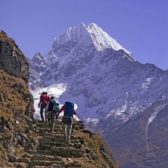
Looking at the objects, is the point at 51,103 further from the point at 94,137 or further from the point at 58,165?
the point at 58,165

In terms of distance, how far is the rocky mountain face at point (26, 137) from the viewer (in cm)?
2375

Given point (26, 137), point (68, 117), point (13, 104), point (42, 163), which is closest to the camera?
point (42, 163)

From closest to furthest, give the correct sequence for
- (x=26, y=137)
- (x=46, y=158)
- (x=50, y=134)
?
(x=46, y=158) → (x=26, y=137) → (x=50, y=134)

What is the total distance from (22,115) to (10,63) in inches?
257

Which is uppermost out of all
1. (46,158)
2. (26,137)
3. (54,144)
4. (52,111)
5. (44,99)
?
(44,99)

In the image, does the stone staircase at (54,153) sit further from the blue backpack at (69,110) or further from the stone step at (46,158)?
the blue backpack at (69,110)

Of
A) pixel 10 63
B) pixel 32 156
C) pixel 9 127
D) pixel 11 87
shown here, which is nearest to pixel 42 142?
pixel 9 127

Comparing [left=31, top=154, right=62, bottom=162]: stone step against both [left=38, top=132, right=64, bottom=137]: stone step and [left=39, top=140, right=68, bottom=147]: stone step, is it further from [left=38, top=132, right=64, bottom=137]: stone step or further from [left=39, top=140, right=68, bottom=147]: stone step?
[left=38, top=132, right=64, bottom=137]: stone step

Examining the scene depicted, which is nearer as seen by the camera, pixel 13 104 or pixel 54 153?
pixel 54 153

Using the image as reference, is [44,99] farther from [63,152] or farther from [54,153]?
[54,153]

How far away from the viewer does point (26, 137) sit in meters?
29.1

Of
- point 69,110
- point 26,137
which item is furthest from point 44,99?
point 26,137

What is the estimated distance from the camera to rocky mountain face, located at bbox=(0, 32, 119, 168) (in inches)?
935

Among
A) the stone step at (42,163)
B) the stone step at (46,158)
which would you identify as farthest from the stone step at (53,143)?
the stone step at (42,163)
